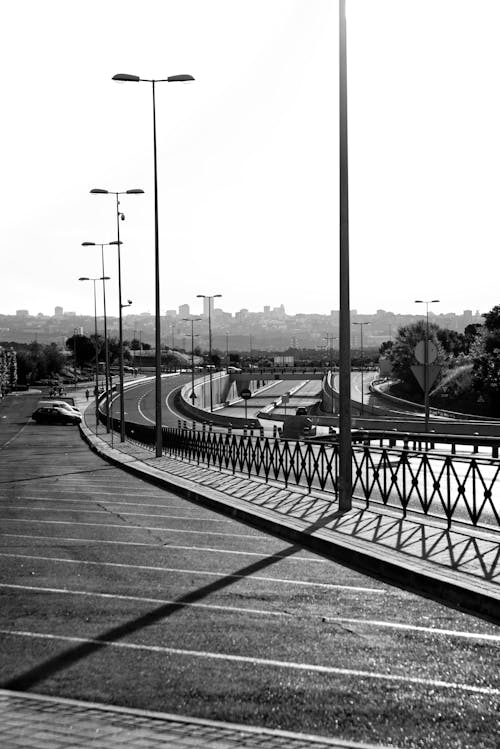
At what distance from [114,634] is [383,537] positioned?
222 inches

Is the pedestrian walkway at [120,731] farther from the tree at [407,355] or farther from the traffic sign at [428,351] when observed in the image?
the tree at [407,355]

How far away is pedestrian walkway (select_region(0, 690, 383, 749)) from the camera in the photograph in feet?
20.1

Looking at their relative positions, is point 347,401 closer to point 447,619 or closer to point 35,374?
point 447,619

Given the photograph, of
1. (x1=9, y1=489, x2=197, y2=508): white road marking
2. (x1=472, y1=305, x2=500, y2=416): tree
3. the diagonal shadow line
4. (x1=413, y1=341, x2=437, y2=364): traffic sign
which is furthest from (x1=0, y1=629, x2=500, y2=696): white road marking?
(x1=472, y1=305, x2=500, y2=416): tree

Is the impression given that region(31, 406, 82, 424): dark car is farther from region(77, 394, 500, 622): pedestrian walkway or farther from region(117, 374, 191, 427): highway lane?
region(77, 394, 500, 622): pedestrian walkway

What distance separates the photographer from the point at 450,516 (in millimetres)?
14242

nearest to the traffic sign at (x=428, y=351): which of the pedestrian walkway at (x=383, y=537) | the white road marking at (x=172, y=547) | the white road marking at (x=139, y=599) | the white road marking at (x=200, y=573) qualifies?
the pedestrian walkway at (x=383, y=537)

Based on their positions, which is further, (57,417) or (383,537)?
(57,417)

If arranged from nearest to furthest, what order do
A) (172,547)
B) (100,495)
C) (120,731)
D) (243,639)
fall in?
(120,731)
(243,639)
(172,547)
(100,495)

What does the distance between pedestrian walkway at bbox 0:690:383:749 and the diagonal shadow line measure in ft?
2.26

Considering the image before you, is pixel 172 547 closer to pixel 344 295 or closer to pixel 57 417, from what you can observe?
pixel 344 295

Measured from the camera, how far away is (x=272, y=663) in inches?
314

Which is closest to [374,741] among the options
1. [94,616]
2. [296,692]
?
[296,692]

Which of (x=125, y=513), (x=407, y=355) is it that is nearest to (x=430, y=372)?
(x=125, y=513)
